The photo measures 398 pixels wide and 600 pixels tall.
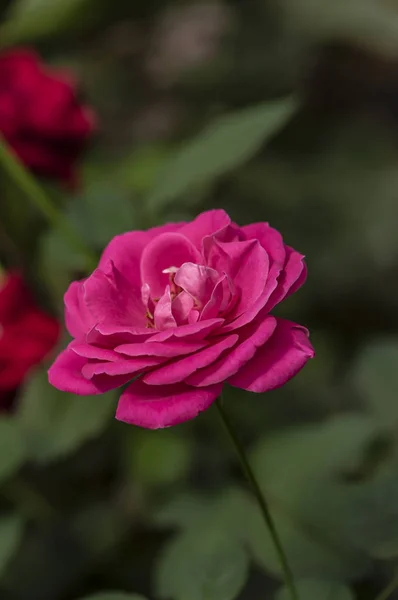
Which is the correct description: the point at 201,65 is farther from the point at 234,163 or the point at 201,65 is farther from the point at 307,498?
the point at 307,498

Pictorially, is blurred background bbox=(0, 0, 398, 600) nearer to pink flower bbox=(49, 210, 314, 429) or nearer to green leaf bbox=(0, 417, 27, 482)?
green leaf bbox=(0, 417, 27, 482)

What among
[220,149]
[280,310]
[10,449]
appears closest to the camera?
[10,449]

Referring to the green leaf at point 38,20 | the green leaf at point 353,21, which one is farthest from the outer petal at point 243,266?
the green leaf at point 353,21

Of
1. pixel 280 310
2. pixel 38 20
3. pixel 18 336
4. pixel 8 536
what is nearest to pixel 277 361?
pixel 8 536

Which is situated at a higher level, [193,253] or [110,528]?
[193,253]

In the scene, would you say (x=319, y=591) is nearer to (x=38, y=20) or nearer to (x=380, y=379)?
(x=380, y=379)

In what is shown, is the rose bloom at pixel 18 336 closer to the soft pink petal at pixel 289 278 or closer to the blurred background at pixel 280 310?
the blurred background at pixel 280 310

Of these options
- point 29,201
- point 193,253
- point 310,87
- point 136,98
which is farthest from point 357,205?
point 193,253
